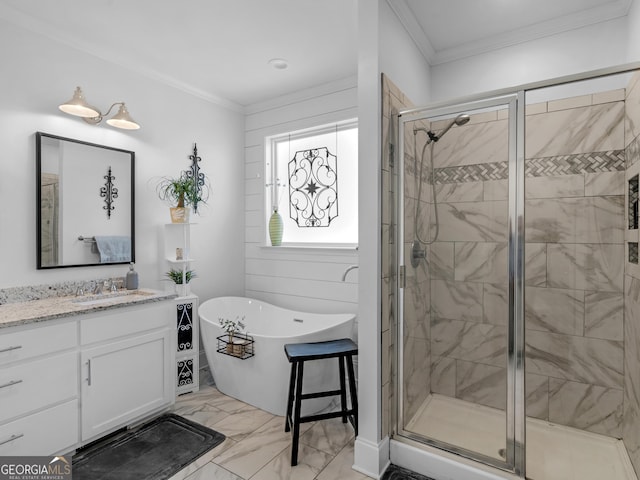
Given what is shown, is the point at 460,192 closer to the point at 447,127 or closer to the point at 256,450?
the point at 447,127

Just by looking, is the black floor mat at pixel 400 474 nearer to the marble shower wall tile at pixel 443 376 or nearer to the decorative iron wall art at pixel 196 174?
the marble shower wall tile at pixel 443 376

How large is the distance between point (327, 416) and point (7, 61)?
300 centimetres

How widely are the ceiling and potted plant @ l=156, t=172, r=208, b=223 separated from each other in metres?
0.90

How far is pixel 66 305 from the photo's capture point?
85.5 inches

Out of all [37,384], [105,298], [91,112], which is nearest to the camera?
[37,384]

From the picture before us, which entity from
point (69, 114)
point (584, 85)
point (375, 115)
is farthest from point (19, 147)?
point (584, 85)

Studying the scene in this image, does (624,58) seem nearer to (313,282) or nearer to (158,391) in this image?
(313,282)

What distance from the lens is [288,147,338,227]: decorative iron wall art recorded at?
3400mm

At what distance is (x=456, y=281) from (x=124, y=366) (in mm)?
2184

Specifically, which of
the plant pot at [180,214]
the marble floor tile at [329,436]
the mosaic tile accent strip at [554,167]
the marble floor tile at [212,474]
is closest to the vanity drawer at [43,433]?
the marble floor tile at [212,474]

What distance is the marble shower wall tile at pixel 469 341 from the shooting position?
1952 mm

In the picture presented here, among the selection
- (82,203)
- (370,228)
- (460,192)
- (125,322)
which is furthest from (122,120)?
(460,192)

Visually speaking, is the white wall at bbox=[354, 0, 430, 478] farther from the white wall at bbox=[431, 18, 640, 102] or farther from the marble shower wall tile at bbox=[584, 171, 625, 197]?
the marble shower wall tile at bbox=[584, 171, 625, 197]

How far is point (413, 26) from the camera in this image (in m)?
2.32
